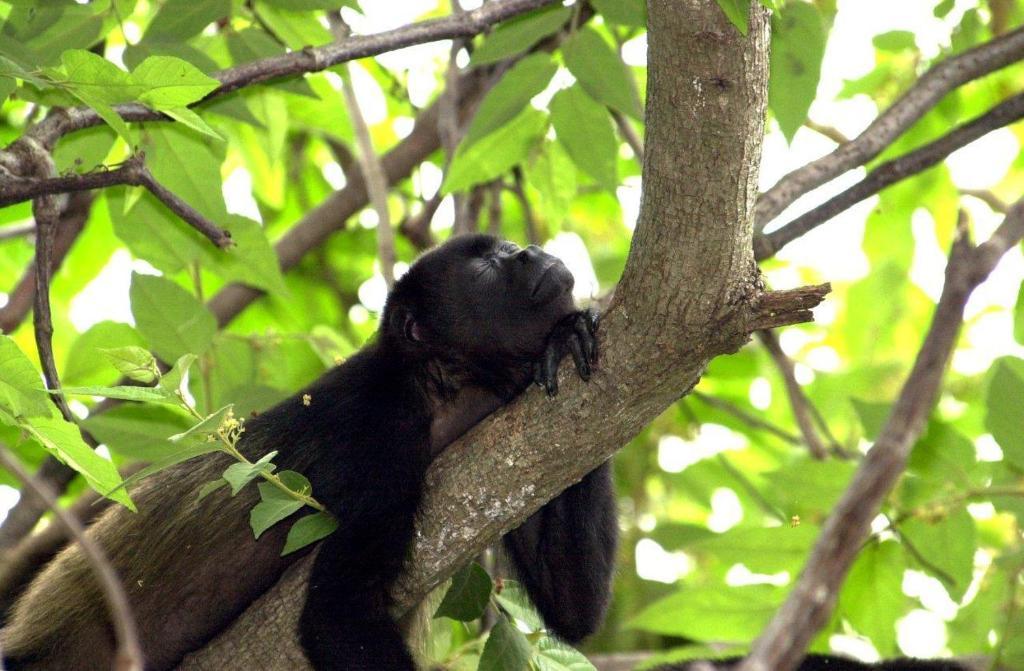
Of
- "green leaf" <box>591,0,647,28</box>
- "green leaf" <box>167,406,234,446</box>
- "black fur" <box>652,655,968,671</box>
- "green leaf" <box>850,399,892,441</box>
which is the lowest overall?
"black fur" <box>652,655,968,671</box>

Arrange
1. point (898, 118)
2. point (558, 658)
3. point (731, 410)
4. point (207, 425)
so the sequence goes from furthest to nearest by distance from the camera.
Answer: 1. point (731, 410)
2. point (898, 118)
3. point (558, 658)
4. point (207, 425)

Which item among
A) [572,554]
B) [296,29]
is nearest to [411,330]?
[572,554]

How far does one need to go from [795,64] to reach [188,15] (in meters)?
1.40

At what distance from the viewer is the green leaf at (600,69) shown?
273 centimetres

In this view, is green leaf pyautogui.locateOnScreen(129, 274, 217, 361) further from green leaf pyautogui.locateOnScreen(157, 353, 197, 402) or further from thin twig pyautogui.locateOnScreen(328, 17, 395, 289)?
green leaf pyautogui.locateOnScreen(157, 353, 197, 402)

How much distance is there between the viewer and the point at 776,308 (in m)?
1.88

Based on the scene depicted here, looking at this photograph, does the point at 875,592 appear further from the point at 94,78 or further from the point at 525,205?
the point at 94,78

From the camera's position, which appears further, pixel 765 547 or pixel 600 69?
pixel 765 547

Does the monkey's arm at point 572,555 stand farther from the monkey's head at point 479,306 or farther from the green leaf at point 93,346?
the green leaf at point 93,346

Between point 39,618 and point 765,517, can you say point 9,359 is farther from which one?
point 765,517

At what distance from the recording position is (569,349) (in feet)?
7.04

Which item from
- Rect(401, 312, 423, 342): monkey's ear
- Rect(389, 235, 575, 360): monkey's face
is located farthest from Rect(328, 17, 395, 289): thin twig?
Rect(401, 312, 423, 342): monkey's ear

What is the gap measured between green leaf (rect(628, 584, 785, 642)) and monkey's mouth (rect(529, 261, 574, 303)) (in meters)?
0.93

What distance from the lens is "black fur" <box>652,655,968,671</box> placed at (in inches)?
120
